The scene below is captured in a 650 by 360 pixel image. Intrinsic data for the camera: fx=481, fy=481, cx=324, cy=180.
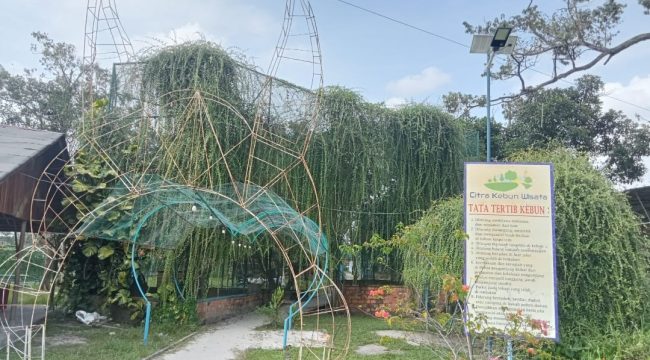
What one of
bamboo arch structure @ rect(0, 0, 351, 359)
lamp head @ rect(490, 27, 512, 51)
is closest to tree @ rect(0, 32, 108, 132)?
bamboo arch structure @ rect(0, 0, 351, 359)

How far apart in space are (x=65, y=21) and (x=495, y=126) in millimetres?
12512

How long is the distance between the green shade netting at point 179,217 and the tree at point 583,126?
10.5m

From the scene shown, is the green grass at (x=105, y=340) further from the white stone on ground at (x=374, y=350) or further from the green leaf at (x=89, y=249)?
the white stone on ground at (x=374, y=350)

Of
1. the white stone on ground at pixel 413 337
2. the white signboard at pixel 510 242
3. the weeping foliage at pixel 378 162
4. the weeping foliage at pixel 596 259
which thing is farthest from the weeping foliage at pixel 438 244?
the weeping foliage at pixel 378 162

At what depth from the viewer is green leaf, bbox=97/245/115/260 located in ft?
25.3

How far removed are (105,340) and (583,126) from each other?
49.5 ft

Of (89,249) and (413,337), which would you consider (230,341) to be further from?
(89,249)

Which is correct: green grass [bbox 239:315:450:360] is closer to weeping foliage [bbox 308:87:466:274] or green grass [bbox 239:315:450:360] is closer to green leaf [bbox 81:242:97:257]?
weeping foliage [bbox 308:87:466:274]

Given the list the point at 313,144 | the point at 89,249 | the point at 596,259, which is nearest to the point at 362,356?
the point at 596,259

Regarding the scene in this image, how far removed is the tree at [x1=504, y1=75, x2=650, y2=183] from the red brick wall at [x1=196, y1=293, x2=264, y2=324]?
30.6 ft

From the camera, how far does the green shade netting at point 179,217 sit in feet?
20.0

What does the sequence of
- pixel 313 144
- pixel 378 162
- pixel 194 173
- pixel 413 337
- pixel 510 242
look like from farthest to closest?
pixel 378 162 < pixel 313 144 < pixel 194 173 < pixel 413 337 < pixel 510 242

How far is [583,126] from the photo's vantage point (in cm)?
1563

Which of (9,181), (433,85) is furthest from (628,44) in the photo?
(9,181)
